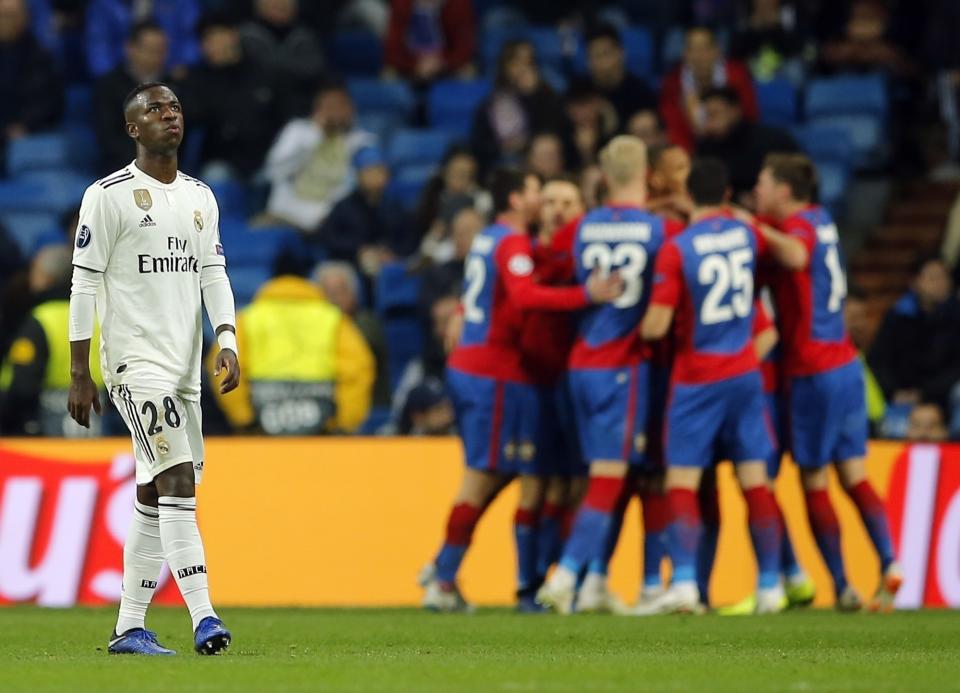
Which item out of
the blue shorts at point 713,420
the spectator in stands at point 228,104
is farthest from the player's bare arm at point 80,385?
the spectator in stands at point 228,104

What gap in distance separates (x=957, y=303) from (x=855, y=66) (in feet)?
12.6

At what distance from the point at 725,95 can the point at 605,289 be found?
5561 mm

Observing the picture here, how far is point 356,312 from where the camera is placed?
49.6 ft

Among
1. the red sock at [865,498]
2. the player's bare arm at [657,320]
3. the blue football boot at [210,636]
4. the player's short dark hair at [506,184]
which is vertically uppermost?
the player's short dark hair at [506,184]

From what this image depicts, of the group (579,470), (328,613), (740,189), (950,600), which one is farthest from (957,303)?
(328,613)

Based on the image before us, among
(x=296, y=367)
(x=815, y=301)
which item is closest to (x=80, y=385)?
(x=815, y=301)

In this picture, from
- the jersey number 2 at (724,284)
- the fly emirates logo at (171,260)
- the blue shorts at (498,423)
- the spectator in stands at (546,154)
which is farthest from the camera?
the spectator in stands at (546,154)

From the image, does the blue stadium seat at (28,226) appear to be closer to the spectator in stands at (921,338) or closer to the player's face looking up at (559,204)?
the player's face looking up at (559,204)

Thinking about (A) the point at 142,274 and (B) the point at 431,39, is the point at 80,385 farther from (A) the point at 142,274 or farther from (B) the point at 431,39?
(B) the point at 431,39

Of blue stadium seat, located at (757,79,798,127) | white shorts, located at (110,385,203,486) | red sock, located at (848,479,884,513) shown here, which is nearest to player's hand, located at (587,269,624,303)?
red sock, located at (848,479,884,513)

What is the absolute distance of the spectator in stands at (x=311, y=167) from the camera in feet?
56.1

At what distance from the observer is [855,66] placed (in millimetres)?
17828

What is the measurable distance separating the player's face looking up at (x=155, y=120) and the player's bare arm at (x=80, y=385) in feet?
2.74

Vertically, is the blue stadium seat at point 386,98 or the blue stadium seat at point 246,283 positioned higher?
the blue stadium seat at point 386,98
